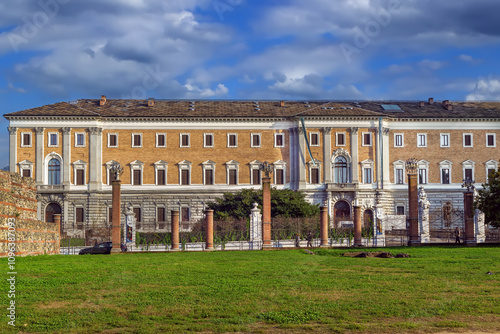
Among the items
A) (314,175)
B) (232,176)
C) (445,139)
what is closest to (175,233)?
(232,176)

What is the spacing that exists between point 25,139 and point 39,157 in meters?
2.13

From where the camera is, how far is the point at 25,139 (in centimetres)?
5988

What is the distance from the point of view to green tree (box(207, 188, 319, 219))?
4941cm

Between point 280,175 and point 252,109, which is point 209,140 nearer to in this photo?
point 252,109

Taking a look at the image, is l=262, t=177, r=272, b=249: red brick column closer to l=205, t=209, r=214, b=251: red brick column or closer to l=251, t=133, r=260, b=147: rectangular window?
l=205, t=209, r=214, b=251: red brick column

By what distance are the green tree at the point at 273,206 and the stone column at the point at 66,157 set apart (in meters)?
15.2

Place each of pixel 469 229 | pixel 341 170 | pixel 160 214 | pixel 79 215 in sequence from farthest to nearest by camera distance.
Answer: pixel 341 170 < pixel 160 214 < pixel 79 215 < pixel 469 229

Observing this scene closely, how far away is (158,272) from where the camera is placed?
54.5ft

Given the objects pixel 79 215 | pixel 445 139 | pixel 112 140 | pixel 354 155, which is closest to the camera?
pixel 79 215

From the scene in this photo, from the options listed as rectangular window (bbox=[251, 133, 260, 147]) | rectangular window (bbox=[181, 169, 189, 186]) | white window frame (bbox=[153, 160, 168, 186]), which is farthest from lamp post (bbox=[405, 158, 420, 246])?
white window frame (bbox=[153, 160, 168, 186])

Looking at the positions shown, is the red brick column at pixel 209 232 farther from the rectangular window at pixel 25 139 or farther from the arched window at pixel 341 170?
the rectangular window at pixel 25 139

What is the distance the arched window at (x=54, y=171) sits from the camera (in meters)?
60.0

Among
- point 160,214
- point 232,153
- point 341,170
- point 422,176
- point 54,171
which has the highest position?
point 232,153

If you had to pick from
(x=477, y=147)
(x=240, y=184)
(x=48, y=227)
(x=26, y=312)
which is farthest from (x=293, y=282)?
(x=477, y=147)
